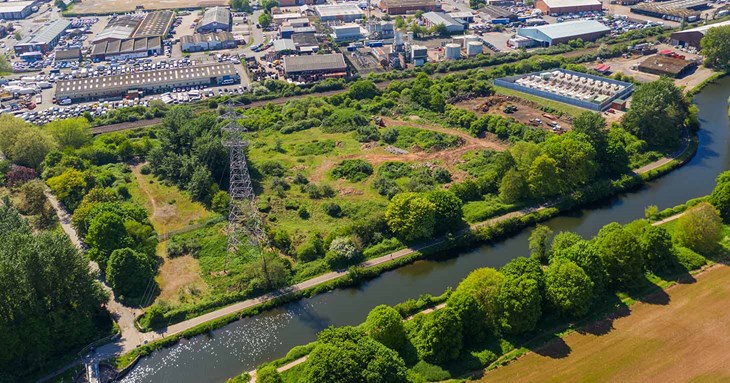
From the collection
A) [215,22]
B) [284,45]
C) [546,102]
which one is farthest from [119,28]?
[546,102]

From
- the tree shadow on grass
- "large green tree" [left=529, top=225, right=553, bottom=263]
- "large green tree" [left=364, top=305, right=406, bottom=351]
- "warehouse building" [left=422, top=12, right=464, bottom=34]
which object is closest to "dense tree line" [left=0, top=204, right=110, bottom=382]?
"large green tree" [left=364, top=305, right=406, bottom=351]

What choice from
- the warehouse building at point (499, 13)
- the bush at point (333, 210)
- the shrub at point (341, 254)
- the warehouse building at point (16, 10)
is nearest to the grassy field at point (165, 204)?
the bush at point (333, 210)

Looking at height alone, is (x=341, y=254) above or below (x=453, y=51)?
below

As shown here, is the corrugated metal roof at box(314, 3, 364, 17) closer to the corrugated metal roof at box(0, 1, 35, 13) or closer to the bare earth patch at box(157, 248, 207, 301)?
the corrugated metal roof at box(0, 1, 35, 13)

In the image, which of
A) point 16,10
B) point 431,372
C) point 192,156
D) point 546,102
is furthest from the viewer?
point 16,10

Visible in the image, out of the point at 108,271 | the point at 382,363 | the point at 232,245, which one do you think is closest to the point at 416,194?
the point at 232,245

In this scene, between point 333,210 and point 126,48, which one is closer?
point 333,210

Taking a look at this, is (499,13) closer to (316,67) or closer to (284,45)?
(284,45)

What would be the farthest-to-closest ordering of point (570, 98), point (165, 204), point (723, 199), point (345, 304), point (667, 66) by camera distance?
point (667, 66) → point (570, 98) → point (165, 204) → point (723, 199) → point (345, 304)
